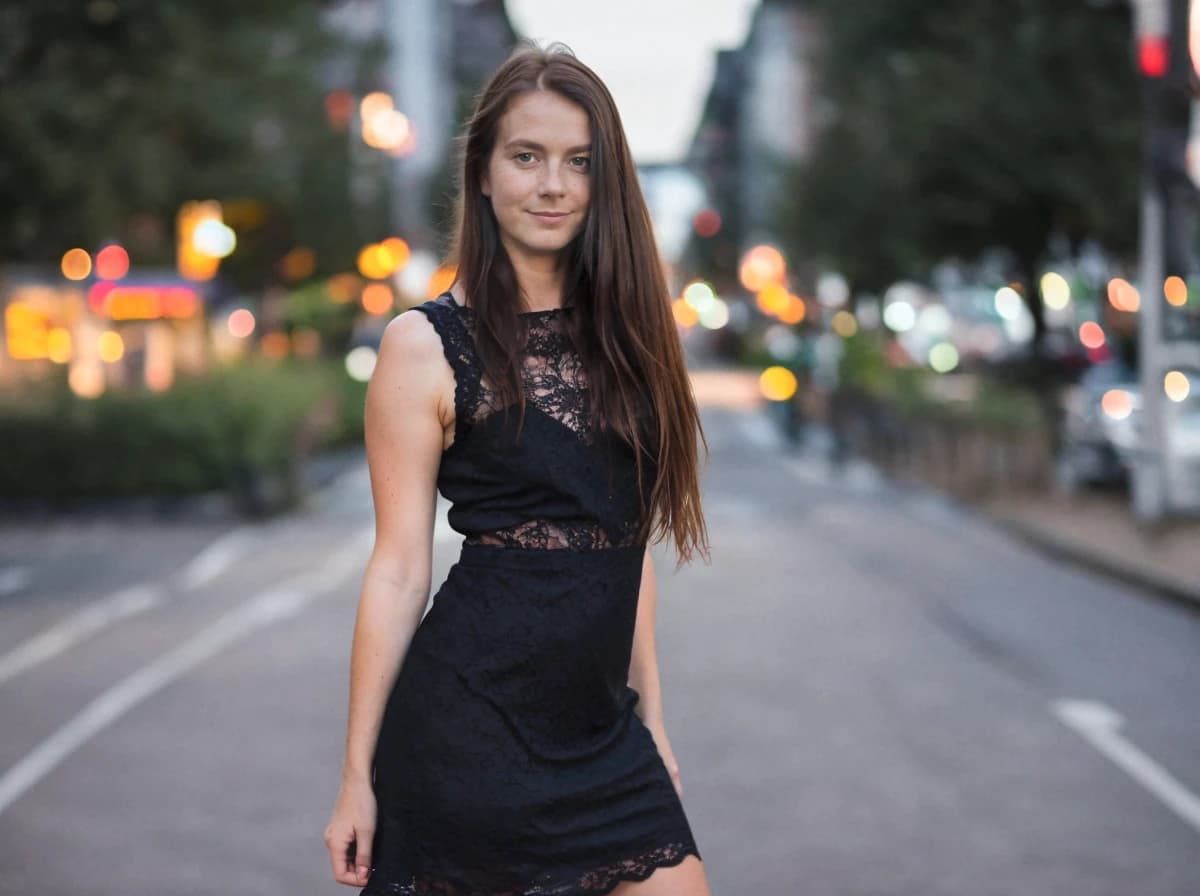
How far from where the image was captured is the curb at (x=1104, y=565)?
46.0 ft

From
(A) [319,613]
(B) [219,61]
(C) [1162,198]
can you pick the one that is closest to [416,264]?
(B) [219,61]

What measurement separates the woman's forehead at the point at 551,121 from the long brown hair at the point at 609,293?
1cm

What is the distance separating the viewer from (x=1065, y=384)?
3841 cm

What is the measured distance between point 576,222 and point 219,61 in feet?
88.4

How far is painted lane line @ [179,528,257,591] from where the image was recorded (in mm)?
16062

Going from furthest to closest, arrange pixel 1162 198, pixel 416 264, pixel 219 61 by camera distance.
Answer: pixel 416 264 → pixel 219 61 → pixel 1162 198

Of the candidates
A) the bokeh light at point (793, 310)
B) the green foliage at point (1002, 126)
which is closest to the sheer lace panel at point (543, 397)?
the green foliage at point (1002, 126)

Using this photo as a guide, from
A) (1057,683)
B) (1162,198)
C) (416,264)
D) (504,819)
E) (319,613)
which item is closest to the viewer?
(504,819)

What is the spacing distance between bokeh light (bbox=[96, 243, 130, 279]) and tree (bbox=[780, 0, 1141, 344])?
551 inches

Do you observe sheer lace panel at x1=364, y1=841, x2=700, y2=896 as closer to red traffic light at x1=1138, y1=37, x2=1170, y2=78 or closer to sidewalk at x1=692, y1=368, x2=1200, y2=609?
sidewalk at x1=692, y1=368, x2=1200, y2=609

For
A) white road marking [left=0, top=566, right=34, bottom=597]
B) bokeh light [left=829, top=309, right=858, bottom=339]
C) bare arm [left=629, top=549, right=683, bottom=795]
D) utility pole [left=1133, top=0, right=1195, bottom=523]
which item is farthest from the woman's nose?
bokeh light [left=829, top=309, right=858, bottom=339]

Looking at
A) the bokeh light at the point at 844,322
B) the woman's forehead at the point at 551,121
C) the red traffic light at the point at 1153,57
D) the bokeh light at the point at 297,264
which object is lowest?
the bokeh light at the point at 844,322

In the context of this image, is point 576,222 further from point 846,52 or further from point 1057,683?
point 846,52

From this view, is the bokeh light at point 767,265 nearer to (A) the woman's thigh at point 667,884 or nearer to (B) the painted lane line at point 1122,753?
(B) the painted lane line at point 1122,753
